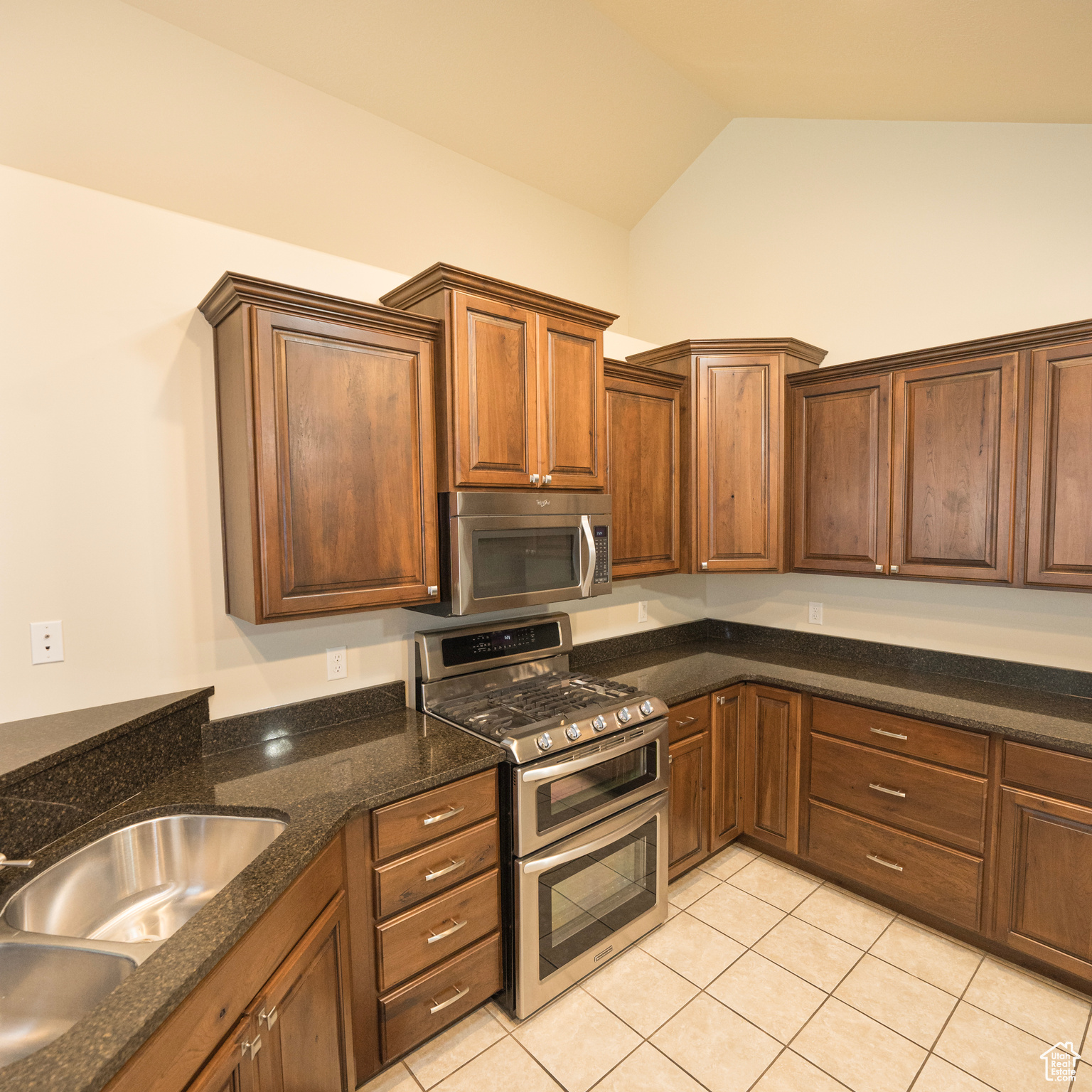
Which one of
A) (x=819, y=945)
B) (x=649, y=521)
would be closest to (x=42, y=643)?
(x=649, y=521)

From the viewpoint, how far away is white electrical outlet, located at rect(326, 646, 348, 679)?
7.02ft

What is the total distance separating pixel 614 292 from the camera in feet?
11.5

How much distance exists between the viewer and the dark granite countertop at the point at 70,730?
1370mm

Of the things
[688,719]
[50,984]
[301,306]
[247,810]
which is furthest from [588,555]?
[50,984]

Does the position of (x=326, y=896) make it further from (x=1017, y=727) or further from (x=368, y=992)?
(x=1017, y=727)

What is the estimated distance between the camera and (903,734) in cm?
231

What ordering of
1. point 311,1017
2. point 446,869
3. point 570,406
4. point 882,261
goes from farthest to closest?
point 882,261 → point 570,406 → point 446,869 → point 311,1017

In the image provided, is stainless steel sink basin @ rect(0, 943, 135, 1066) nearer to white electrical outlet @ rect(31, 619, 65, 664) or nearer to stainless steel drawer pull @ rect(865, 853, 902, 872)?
white electrical outlet @ rect(31, 619, 65, 664)

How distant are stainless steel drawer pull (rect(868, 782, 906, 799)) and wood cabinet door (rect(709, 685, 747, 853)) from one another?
1.80ft

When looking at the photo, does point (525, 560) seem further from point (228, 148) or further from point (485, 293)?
point (228, 148)

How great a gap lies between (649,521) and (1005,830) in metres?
1.69

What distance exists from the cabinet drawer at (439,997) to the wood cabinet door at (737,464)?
5.95 feet

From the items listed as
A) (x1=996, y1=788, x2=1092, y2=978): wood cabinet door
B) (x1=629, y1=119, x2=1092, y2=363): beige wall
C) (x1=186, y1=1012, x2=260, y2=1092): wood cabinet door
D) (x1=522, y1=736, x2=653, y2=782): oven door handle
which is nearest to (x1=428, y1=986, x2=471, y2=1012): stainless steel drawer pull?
(x1=522, y1=736, x2=653, y2=782): oven door handle

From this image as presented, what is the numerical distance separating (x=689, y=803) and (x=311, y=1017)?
1.64 meters
